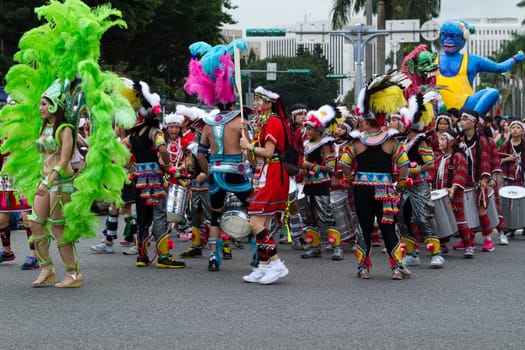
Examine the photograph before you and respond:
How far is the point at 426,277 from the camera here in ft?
32.0

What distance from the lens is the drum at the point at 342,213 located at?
11531 mm

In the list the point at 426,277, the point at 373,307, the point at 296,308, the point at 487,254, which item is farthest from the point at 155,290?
the point at 487,254

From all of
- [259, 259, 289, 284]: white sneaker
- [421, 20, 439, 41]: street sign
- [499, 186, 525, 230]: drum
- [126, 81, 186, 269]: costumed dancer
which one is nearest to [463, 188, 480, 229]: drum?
[499, 186, 525, 230]: drum

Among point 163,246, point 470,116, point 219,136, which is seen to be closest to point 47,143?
point 219,136

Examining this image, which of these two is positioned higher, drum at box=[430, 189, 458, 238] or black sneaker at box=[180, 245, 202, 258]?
drum at box=[430, 189, 458, 238]

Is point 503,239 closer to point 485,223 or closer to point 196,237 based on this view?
point 485,223

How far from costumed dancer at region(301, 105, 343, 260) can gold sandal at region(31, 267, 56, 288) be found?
12.1 feet

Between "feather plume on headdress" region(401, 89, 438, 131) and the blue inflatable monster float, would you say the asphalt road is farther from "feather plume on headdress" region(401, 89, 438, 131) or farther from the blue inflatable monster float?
the blue inflatable monster float

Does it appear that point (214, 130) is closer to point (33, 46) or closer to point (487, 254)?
point (33, 46)

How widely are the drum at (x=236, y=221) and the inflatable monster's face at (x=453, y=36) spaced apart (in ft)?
23.5

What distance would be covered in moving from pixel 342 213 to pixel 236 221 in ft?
7.51

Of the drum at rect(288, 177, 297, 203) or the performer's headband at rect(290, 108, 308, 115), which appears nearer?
the drum at rect(288, 177, 297, 203)

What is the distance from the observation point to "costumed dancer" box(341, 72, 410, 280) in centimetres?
941

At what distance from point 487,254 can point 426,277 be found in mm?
2554
